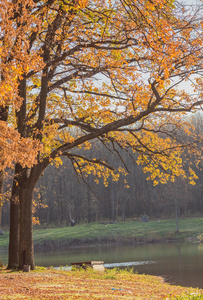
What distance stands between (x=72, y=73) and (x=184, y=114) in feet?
15.5

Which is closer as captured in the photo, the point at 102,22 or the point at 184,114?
the point at 102,22

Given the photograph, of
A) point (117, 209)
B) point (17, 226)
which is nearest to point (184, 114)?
point (17, 226)

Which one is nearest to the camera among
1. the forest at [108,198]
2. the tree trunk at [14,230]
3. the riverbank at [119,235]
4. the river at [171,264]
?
the tree trunk at [14,230]

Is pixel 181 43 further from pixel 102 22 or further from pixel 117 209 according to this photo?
pixel 117 209

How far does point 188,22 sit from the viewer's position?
11.7m

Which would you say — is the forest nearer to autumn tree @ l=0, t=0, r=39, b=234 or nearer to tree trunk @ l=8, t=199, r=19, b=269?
tree trunk @ l=8, t=199, r=19, b=269

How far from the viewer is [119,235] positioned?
138 feet

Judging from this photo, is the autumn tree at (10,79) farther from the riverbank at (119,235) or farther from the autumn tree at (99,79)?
the riverbank at (119,235)

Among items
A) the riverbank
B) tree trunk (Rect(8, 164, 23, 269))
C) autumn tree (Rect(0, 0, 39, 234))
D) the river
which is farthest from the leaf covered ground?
the riverbank

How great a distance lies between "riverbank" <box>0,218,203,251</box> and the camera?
131 feet

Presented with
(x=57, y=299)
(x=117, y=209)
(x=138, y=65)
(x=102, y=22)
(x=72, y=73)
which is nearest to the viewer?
(x=57, y=299)

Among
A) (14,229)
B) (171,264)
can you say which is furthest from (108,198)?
Answer: (14,229)

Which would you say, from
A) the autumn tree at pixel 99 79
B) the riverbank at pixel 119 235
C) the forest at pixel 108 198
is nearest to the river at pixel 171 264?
the autumn tree at pixel 99 79

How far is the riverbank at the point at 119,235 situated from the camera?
40009 mm
